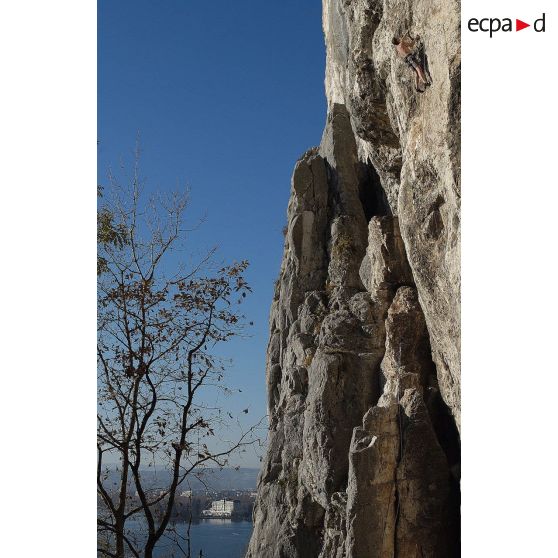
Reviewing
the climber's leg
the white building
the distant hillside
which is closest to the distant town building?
the white building

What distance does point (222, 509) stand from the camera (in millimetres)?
8195

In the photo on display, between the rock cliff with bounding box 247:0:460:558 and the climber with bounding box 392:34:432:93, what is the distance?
72 mm

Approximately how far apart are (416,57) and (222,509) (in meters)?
5.32

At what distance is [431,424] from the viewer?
6629 mm

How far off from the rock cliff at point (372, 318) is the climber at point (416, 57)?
0.07 m

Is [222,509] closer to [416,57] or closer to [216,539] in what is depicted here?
[216,539]

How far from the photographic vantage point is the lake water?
538cm
